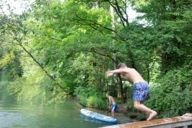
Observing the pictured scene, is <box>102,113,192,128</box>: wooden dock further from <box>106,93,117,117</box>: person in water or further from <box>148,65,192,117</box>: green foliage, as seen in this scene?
<box>106,93,117,117</box>: person in water

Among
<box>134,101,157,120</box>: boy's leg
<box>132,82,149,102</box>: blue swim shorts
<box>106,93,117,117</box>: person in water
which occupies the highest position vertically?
<box>132,82,149,102</box>: blue swim shorts

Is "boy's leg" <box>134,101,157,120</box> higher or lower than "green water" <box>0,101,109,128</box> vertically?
higher

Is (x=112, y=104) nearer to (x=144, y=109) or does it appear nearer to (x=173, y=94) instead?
(x=173, y=94)

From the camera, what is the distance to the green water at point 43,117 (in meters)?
22.2

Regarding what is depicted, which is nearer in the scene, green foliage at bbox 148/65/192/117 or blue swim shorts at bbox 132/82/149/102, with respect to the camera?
blue swim shorts at bbox 132/82/149/102

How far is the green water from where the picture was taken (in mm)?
22156

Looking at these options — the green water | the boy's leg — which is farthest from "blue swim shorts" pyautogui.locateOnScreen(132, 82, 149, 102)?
the green water

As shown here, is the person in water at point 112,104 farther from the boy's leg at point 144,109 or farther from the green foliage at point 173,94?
the boy's leg at point 144,109

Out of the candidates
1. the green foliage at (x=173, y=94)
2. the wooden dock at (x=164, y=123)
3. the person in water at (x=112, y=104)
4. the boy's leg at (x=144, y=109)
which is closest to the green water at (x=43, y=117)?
the person in water at (x=112, y=104)

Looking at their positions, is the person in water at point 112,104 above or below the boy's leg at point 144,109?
below

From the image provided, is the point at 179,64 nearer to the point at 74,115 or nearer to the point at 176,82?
the point at 176,82

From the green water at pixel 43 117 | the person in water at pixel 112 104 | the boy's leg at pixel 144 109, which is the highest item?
the boy's leg at pixel 144 109

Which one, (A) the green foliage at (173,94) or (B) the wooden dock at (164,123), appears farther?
(A) the green foliage at (173,94)

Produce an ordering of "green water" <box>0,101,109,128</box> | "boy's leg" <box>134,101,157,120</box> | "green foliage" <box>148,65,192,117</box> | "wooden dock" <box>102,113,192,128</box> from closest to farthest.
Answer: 1. "wooden dock" <box>102,113,192,128</box>
2. "boy's leg" <box>134,101,157,120</box>
3. "green foliage" <box>148,65,192,117</box>
4. "green water" <box>0,101,109,128</box>
